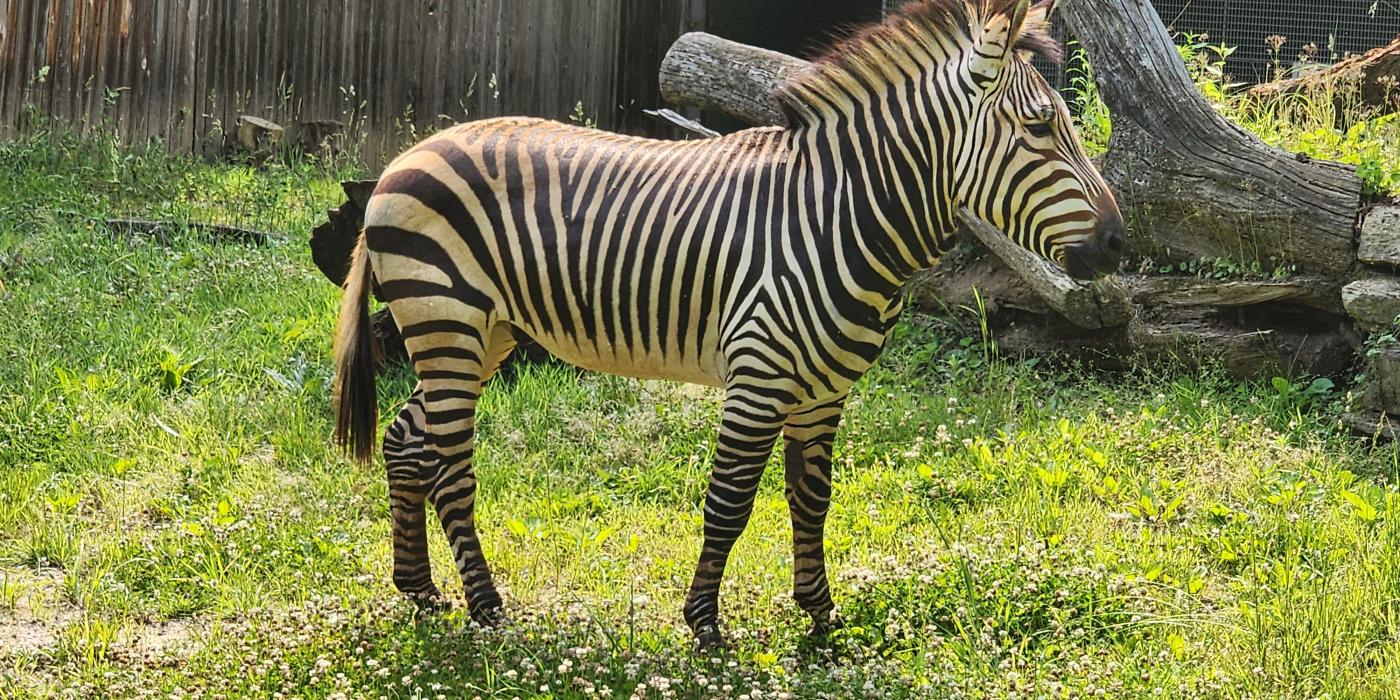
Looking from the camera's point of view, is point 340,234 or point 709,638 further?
point 340,234

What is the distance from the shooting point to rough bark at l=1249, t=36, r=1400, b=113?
8070 mm

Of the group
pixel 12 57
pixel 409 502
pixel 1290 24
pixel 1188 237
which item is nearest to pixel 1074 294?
pixel 1188 237

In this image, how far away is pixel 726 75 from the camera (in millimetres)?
8461

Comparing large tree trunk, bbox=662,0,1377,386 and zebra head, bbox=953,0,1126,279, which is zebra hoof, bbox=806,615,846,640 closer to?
zebra head, bbox=953,0,1126,279

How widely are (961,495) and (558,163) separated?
2.34m

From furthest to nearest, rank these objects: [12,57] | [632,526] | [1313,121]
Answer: [12,57] < [1313,121] < [632,526]

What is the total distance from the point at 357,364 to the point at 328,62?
7.41 meters

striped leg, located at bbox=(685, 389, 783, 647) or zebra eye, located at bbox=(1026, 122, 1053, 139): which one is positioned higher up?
zebra eye, located at bbox=(1026, 122, 1053, 139)

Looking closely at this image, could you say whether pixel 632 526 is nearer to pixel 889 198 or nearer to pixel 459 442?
pixel 459 442

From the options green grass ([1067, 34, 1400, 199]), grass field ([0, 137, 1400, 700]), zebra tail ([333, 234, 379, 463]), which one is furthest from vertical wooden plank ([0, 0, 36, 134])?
green grass ([1067, 34, 1400, 199])

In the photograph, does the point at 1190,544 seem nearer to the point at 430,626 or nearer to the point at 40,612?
the point at 430,626

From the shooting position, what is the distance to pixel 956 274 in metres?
7.81

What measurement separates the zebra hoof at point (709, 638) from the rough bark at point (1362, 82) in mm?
5558

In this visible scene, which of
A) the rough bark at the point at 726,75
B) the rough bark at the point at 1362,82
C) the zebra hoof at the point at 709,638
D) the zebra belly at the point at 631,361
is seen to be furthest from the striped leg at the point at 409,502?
the rough bark at the point at 1362,82
